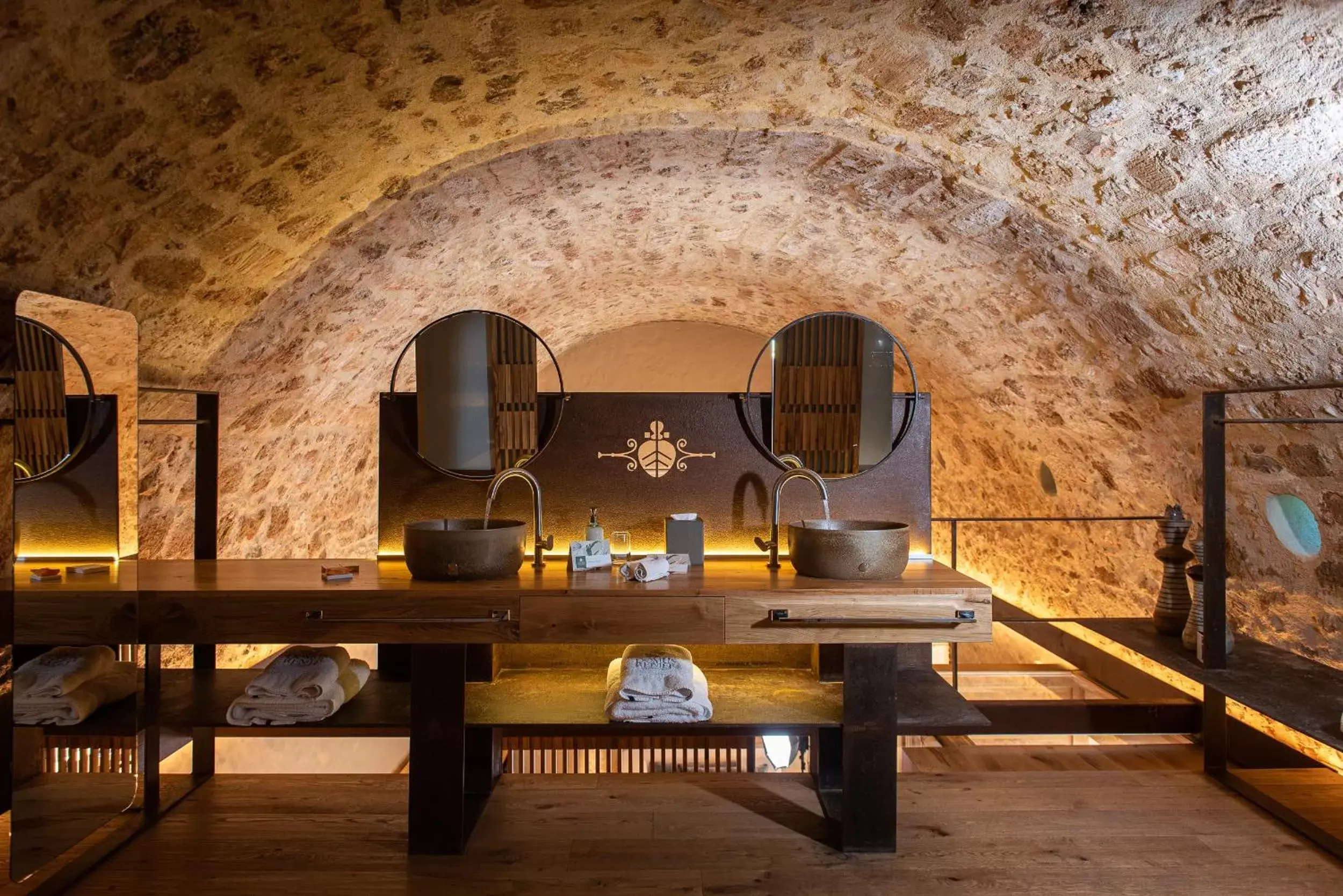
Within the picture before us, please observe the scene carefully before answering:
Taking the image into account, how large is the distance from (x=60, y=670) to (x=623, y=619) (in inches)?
54.6

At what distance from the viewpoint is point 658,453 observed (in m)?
2.77

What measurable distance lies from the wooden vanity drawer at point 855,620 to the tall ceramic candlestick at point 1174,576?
1082 mm

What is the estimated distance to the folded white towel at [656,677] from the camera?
226 centimetres

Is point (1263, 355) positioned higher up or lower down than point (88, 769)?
higher up

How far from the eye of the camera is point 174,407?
9.74 feet

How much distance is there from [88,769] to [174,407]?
120 cm

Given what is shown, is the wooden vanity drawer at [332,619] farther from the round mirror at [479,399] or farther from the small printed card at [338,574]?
the round mirror at [479,399]

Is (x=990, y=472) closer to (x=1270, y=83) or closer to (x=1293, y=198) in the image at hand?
(x=1293, y=198)

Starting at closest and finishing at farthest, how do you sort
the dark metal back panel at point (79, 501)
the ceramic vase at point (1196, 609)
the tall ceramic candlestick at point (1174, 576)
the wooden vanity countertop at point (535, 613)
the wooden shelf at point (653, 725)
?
1. the dark metal back panel at point (79, 501)
2. the wooden vanity countertop at point (535, 613)
3. the wooden shelf at point (653, 725)
4. the ceramic vase at point (1196, 609)
5. the tall ceramic candlestick at point (1174, 576)

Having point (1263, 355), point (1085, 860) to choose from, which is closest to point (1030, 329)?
point (1263, 355)

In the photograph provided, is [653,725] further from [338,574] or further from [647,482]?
[338,574]

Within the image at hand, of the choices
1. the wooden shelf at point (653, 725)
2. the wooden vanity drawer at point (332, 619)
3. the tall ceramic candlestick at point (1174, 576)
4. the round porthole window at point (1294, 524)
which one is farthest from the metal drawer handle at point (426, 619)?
the round porthole window at point (1294, 524)

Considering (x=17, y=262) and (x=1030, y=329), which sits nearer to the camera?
(x=17, y=262)

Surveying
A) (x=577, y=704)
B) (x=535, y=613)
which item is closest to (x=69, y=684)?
(x=535, y=613)
